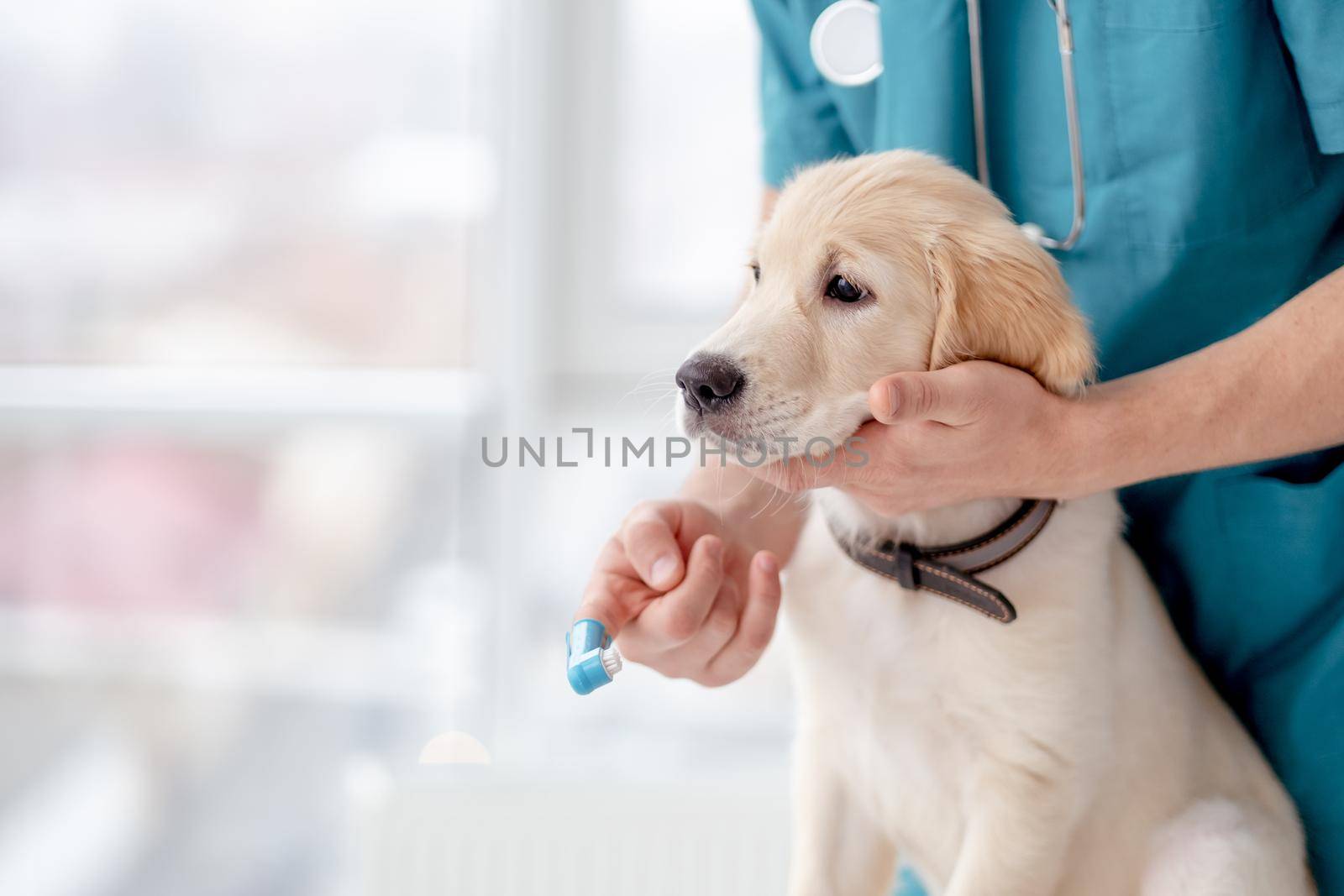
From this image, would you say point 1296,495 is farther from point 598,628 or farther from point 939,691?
point 598,628

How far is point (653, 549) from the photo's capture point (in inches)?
42.6

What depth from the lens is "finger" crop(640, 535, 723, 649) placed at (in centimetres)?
104

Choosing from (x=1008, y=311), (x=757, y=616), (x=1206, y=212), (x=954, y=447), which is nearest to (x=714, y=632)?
(x=757, y=616)

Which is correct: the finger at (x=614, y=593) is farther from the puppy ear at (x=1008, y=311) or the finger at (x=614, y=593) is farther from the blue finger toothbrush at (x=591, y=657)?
the puppy ear at (x=1008, y=311)

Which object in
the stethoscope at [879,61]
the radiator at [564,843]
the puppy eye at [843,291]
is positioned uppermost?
the stethoscope at [879,61]

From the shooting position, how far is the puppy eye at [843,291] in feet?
3.56

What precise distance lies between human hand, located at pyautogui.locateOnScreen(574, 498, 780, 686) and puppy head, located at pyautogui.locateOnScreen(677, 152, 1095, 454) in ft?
0.45

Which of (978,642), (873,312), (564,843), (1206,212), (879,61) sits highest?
(879,61)

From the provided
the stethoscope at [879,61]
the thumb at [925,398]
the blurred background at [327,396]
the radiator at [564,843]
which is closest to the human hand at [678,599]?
the thumb at [925,398]

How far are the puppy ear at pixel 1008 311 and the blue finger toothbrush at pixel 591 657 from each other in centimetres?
41

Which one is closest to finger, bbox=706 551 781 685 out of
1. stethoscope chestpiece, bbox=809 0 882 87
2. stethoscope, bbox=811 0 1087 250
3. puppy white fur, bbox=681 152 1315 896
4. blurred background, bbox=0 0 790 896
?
puppy white fur, bbox=681 152 1315 896

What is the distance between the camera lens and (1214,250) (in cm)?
114

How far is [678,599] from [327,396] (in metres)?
1.87

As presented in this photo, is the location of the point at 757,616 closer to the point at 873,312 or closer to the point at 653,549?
the point at 653,549
